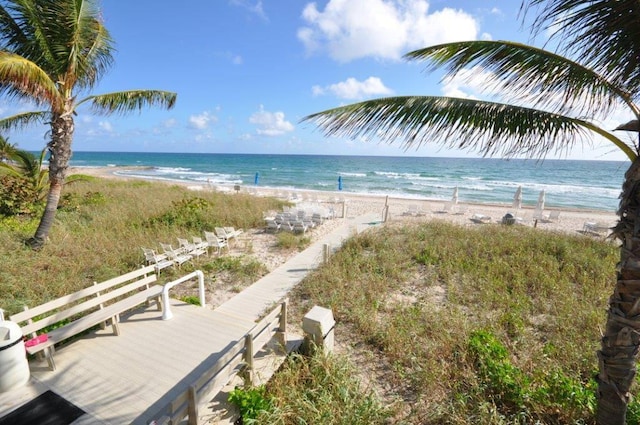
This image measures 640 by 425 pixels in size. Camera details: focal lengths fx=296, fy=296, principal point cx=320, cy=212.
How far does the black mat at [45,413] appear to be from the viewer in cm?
327

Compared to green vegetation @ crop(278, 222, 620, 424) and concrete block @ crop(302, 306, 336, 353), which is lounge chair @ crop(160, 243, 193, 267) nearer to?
green vegetation @ crop(278, 222, 620, 424)

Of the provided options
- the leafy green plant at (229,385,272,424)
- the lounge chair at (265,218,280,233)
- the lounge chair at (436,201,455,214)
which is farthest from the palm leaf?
the lounge chair at (436,201,455,214)

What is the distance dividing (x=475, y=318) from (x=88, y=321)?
22.8 feet

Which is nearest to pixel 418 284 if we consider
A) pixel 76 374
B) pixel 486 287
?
pixel 486 287

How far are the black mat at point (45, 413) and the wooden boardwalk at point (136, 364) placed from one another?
0.08 meters

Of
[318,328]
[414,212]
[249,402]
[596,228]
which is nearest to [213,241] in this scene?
[318,328]

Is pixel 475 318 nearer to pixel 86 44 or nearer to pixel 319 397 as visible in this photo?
pixel 319 397

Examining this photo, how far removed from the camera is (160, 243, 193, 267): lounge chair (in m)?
8.66

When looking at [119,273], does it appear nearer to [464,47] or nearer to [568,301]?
[464,47]

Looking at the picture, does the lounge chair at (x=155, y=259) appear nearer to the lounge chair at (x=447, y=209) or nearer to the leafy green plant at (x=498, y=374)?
the leafy green plant at (x=498, y=374)

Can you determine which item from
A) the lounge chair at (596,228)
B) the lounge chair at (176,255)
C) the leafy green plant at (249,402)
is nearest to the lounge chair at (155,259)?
the lounge chair at (176,255)

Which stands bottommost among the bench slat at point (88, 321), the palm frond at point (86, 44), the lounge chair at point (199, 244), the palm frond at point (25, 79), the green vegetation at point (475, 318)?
the green vegetation at point (475, 318)

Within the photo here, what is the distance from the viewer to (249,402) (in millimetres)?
3488

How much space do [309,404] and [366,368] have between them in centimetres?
159
